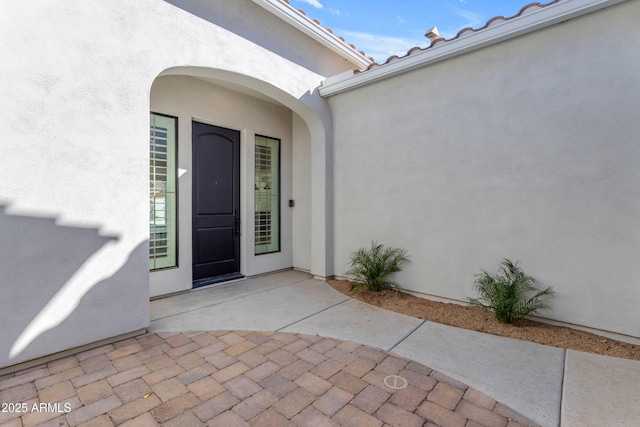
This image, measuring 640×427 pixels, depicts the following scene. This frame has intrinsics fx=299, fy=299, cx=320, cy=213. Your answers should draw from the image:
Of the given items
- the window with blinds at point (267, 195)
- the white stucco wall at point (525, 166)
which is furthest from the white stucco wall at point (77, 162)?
the white stucco wall at point (525, 166)

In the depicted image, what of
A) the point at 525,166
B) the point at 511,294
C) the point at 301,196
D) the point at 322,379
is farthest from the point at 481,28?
the point at 322,379

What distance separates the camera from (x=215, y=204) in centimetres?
551

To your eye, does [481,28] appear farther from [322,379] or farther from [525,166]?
[322,379]

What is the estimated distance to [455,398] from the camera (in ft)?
7.68

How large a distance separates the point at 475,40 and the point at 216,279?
→ 5532mm

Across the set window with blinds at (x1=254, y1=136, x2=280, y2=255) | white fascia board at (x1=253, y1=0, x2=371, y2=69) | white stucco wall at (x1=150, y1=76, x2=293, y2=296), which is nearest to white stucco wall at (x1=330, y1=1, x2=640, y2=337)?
white fascia board at (x1=253, y1=0, x2=371, y2=69)

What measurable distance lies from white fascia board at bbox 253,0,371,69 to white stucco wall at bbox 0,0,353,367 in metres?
1.31

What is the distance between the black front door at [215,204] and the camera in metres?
5.26

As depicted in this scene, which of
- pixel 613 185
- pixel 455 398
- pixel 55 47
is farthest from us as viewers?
pixel 613 185

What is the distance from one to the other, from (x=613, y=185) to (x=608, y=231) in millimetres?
502

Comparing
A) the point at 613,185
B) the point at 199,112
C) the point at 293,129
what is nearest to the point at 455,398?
the point at 613,185

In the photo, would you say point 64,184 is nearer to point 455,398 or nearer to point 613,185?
point 455,398

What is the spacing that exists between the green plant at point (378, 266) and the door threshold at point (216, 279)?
2248 millimetres

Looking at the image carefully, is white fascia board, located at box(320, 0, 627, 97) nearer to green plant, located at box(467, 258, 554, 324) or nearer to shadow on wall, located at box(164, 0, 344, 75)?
shadow on wall, located at box(164, 0, 344, 75)
